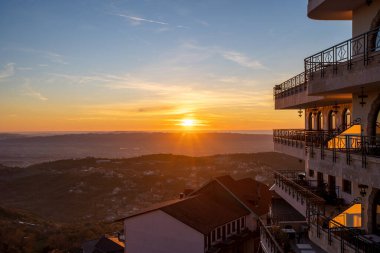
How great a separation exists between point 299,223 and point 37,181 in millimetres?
96054

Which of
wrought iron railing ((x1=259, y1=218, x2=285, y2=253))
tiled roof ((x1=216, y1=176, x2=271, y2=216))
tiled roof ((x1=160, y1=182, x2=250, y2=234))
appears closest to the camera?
wrought iron railing ((x1=259, y1=218, x2=285, y2=253))

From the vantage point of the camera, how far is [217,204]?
3819 centimetres

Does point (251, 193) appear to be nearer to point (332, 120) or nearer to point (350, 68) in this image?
point (332, 120)

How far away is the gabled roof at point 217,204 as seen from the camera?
30.8m

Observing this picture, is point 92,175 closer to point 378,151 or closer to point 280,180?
point 280,180

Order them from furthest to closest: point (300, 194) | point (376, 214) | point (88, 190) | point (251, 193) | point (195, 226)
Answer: point (88, 190) → point (251, 193) → point (195, 226) → point (300, 194) → point (376, 214)

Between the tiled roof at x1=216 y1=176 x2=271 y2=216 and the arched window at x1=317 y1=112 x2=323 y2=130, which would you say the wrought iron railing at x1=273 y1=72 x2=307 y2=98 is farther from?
the tiled roof at x1=216 y1=176 x2=271 y2=216

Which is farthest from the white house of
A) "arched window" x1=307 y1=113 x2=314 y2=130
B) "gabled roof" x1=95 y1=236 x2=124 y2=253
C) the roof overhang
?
the roof overhang

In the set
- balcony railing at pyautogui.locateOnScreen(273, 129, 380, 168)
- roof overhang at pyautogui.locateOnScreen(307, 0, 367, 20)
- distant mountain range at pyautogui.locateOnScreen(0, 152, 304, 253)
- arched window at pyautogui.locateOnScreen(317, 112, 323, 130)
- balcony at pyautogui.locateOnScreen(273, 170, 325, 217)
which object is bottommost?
distant mountain range at pyautogui.locateOnScreen(0, 152, 304, 253)

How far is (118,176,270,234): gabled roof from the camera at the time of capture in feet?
101

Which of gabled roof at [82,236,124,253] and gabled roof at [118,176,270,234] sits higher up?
gabled roof at [118,176,270,234]

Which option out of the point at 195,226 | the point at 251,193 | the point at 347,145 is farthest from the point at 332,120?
the point at 251,193

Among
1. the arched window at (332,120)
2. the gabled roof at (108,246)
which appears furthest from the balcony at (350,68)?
the gabled roof at (108,246)

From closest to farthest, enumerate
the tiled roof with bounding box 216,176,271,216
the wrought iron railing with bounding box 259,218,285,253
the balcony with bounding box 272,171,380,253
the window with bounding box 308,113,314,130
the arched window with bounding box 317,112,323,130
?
the balcony with bounding box 272,171,380,253
the wrought iron railing with bounding box 259,218,285,253
the arched window with bounding box 317,112,323,130
the window with bounding box 308,113,314,130
the tiled roof with bounding box 216,176,271,216
